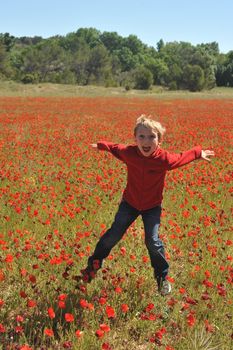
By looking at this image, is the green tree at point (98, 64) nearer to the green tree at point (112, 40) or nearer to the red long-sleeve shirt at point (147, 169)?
the green tree at point (112, 40)

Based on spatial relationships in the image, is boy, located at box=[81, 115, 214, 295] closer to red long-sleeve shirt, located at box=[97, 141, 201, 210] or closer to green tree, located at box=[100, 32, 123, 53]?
red long-sleeve shirt, located at box=[97, 141, 201, 210]

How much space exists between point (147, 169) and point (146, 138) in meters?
0.35

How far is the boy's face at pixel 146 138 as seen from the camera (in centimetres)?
400

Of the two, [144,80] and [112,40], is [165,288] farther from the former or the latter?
[112,40]

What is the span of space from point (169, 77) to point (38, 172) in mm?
79945

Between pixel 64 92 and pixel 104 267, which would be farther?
pixel 64 92

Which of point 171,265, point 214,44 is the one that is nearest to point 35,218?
point 171,265

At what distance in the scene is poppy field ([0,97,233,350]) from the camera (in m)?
3.49

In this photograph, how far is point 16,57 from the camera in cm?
9975

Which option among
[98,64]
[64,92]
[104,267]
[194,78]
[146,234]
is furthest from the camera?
[98,64]

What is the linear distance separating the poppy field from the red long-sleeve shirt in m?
0.61

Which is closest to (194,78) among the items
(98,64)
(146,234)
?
(98,64)

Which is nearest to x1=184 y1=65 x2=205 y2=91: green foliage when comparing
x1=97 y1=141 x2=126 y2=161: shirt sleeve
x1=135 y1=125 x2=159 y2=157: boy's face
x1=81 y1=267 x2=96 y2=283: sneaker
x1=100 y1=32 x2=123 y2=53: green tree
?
x1=97 y1=141 x2=126 y2=161: shirt sleeve

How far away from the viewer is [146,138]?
4008mm
